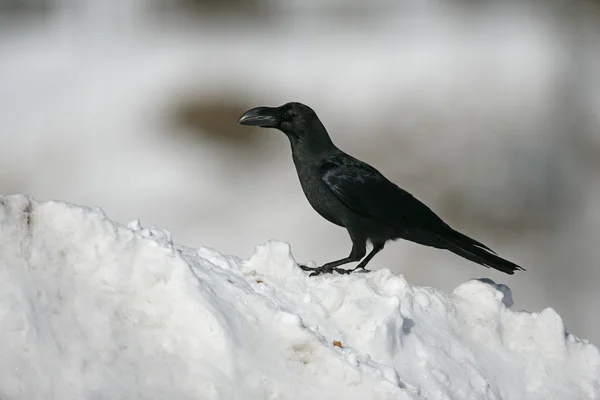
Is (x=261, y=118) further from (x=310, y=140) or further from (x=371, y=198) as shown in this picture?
(x=371, y=198)

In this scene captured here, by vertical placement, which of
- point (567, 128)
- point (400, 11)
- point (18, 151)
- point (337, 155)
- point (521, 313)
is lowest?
point (18, 151)

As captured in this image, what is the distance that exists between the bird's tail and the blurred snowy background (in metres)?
6.49

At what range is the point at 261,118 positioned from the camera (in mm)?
6207

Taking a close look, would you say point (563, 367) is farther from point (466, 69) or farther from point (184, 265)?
point (466, 69)

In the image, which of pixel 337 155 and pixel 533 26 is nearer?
pixel 337 155

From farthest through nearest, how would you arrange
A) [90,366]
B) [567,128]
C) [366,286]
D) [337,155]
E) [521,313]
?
[567,128] < [337,155] < [521,313] < [366,286] < [90,366]

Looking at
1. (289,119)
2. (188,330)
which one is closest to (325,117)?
(289,119)

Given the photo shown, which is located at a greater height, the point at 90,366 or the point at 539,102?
the point at 539,102

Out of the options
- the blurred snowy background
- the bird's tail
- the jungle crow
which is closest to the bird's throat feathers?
the jungle crow

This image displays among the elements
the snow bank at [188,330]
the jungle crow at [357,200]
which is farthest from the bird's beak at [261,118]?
the snow bank at [188,330]

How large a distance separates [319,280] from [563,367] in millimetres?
1322

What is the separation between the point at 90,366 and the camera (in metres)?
3.29

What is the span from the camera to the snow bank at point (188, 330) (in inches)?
130

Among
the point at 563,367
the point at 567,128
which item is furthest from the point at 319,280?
the point at 567,128
